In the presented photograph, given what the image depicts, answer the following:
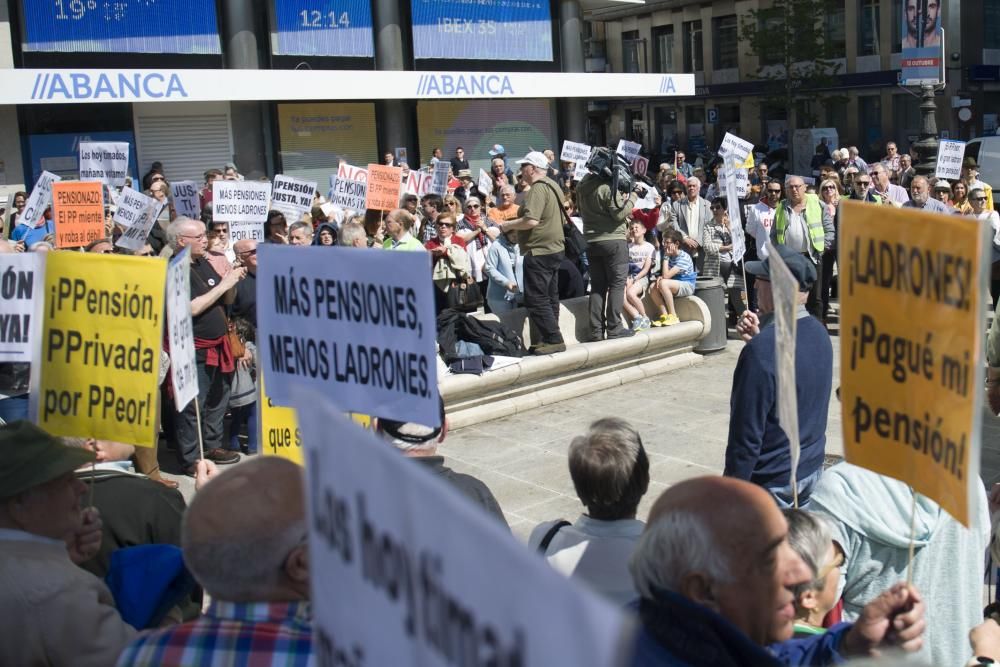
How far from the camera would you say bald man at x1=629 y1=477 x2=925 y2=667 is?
92.5 inches

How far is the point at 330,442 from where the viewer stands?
186cm

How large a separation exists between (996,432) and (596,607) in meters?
8.30

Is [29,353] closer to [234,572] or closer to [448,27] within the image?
[234,572]

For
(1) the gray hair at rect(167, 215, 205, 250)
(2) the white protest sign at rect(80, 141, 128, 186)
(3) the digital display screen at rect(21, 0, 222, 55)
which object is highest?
(3) the digital display screen at rect(21, 0, 222, 55)

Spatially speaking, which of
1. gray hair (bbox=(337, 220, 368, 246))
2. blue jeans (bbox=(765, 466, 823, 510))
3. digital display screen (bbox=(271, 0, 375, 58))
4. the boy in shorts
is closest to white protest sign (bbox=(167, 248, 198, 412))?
blue jeans (bbox=(765, 466, 823, 510))

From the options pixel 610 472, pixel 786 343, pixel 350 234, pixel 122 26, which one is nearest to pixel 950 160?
pixel 350 234

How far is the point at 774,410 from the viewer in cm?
479

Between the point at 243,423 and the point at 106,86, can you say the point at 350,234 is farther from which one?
the point at 106,86

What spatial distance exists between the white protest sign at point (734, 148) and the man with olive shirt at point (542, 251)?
4.38 m

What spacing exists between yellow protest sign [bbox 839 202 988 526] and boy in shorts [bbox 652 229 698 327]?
28.0 feet

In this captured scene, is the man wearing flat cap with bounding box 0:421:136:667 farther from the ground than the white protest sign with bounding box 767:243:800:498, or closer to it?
closer to it

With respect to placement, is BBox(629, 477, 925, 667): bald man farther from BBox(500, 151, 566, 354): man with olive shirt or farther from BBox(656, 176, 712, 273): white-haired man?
BBox(656, 176, 712, 273): white-haired man

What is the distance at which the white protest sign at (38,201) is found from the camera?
40.8 ft

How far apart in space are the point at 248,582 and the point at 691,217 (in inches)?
428
